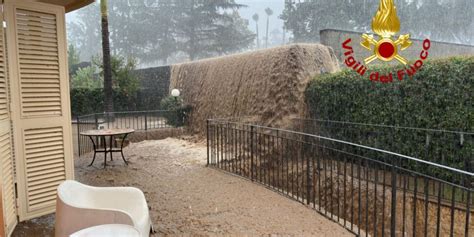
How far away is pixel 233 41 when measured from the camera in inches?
936

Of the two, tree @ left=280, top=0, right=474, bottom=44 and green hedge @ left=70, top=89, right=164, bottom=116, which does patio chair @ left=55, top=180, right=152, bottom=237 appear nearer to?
green hedge @ left=70, top=89, right=164, bottom=116

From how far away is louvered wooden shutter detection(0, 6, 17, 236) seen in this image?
2650 mm

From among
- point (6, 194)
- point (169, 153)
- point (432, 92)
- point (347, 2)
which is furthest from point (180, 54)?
point (6, 194)

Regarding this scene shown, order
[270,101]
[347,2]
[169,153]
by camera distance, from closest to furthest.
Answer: [169,153]
[270,101]
[347,2]

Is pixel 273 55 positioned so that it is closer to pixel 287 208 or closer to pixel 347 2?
pixel 287 208

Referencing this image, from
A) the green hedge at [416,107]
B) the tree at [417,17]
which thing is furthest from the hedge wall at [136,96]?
the tree at [417,17]

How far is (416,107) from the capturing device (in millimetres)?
5605

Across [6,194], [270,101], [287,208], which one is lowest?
[287,208]

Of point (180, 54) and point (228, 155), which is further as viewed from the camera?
point (180, 54)

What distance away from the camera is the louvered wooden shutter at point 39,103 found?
2.96 meters

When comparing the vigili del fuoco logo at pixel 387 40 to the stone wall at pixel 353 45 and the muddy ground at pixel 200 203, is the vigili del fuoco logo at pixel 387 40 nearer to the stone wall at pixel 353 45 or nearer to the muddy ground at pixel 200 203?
the stone wall at pixel 353 45

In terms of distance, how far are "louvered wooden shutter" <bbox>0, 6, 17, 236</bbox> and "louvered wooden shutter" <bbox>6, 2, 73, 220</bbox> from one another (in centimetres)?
9

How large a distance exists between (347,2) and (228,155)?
13.8 m

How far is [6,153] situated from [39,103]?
1.93ft
